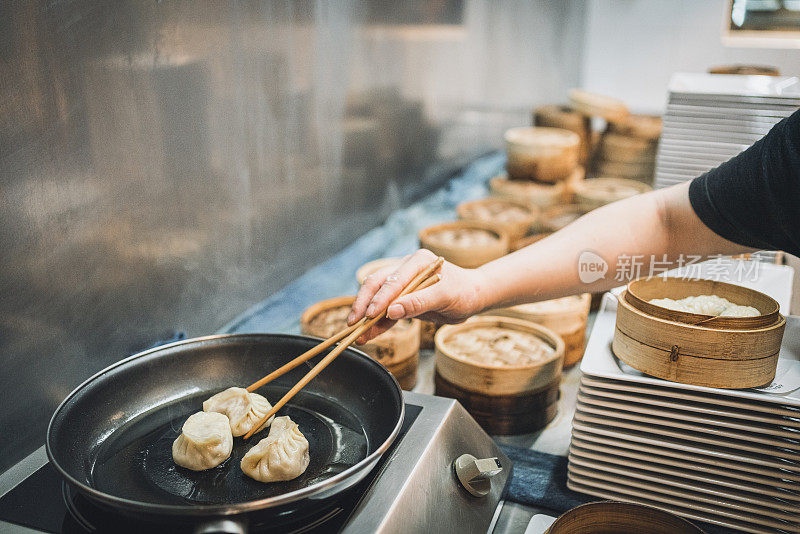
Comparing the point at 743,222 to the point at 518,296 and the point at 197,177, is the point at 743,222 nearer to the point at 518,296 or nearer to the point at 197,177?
the point at 518,296

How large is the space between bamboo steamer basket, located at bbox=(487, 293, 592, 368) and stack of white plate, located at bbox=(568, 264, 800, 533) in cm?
54

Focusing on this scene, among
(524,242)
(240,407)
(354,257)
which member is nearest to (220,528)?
(240,407)

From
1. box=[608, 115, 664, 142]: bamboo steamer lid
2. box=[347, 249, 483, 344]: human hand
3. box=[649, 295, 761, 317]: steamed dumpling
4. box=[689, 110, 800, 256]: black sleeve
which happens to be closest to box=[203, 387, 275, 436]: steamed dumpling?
box=[347, 249, 483, 344]: human hand

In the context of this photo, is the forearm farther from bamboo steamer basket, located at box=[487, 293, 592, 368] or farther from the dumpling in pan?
the dumpling in pan

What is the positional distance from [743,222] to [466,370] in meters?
0.80

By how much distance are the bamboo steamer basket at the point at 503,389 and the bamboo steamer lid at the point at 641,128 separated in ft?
9.87

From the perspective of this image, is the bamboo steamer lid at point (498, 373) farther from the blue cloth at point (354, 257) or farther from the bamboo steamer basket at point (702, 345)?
the blue cloth at point (354, 257)

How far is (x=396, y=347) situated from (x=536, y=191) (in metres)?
2.04

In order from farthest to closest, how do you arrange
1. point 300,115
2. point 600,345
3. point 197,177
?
1. point 300,115
2. point 197,177
3. point 600,345

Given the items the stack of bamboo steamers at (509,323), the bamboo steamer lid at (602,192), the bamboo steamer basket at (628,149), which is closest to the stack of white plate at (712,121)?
the bamboo steamer lid at (602,192)

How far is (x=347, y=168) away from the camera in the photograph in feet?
9.53

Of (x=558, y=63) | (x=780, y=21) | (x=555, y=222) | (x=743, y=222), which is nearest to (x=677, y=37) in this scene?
(x=780, y=21)

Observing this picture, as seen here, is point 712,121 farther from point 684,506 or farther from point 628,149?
point 684,506

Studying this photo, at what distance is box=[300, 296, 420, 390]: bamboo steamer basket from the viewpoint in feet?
6.14
